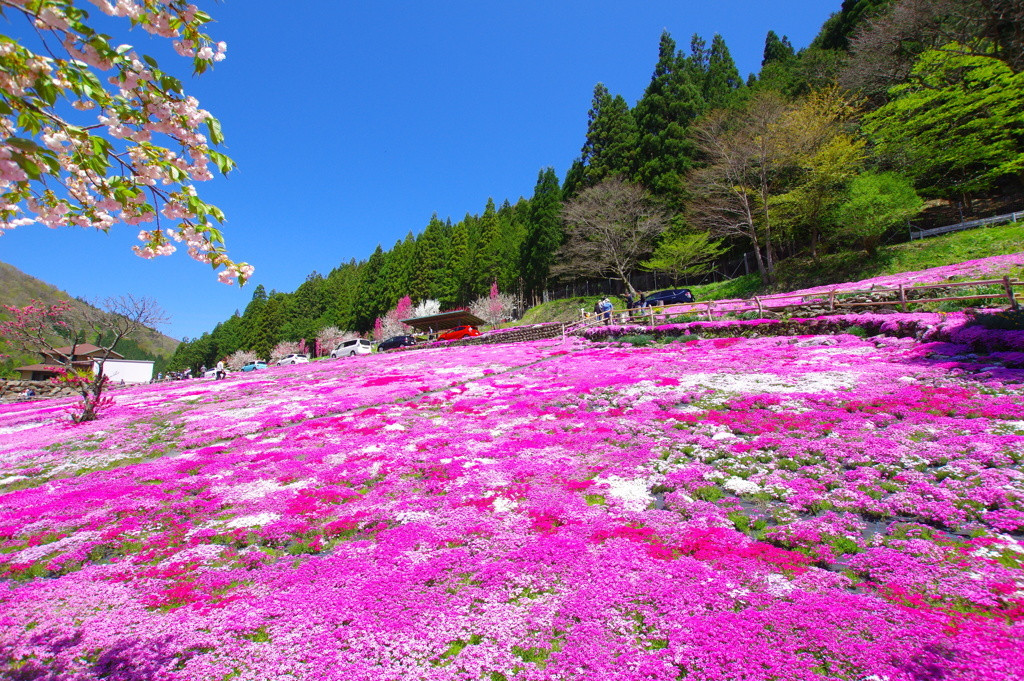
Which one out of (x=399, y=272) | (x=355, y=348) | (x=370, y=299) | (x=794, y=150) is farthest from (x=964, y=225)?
(x=370, y=299)

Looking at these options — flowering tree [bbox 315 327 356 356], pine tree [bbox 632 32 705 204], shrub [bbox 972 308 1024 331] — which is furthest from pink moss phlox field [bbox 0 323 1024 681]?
flowering tree [bbox 315 327 356 356]

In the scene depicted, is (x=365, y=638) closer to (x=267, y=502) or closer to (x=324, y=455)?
(x=267, y=502)

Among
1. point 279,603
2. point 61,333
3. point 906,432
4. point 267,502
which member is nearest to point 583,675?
point 279,603

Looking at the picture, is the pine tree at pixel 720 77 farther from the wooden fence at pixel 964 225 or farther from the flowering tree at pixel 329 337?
the flowering tree at pixel 329 337

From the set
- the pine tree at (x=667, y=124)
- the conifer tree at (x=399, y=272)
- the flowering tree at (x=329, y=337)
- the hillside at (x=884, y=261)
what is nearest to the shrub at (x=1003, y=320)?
the hillside at (x=884, y=261)

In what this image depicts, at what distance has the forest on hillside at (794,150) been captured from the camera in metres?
24.4

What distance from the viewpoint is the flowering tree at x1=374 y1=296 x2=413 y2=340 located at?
5503 cm

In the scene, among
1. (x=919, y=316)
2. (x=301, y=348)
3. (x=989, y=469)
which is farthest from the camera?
(x=301, y=348)

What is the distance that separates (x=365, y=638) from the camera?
2631 millimetres

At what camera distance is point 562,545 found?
364cm

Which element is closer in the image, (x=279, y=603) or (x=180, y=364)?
(x=279, y=603)

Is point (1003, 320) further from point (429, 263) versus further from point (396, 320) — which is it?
point (429, 263)

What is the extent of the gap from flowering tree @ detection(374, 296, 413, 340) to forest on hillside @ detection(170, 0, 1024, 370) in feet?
32.7

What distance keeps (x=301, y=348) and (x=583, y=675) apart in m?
74.0
